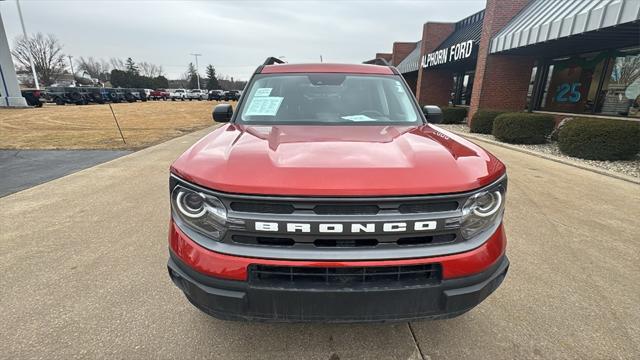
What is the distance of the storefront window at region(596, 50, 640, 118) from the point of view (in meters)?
9.78

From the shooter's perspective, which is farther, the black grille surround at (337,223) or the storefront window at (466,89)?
the storefront window at (466,89)

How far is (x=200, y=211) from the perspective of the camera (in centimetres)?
163

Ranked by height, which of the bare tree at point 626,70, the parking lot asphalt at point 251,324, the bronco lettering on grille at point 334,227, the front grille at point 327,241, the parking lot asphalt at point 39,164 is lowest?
the parking lot asphalt at point 39,164

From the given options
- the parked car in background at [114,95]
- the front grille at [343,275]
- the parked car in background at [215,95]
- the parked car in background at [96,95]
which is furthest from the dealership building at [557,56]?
the parked car in background at [215,95]

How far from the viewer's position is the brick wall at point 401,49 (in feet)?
93.5

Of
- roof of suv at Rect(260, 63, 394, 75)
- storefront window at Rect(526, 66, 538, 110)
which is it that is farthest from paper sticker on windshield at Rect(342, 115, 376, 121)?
storefront window at Rect(526, 66, 538, 110)

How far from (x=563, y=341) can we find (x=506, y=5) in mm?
13433

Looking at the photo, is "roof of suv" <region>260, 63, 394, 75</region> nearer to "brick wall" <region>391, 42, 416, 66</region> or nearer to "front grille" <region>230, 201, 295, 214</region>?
"front grille" <region>230, 201, 295, 214</region>

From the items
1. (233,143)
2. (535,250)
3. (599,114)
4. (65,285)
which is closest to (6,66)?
(65,285)

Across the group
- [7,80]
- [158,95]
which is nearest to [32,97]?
[7,80]

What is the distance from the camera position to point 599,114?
10.9 meters

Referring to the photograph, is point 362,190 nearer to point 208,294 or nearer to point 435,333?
point 208,294

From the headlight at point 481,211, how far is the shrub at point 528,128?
30.5 feet

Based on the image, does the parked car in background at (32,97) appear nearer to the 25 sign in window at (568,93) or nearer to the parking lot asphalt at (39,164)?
the parking lot asphalt at (39,164)
